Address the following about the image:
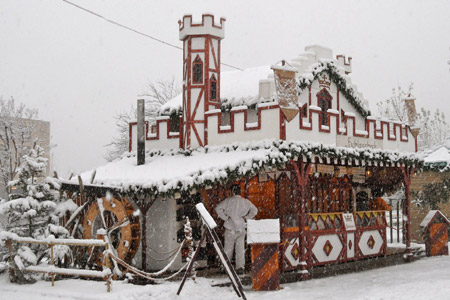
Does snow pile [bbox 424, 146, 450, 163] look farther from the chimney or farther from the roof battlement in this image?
the chimney

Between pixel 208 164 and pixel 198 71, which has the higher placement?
pixel 198 71

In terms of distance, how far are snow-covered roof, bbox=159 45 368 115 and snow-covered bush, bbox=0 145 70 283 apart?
5.30 meters

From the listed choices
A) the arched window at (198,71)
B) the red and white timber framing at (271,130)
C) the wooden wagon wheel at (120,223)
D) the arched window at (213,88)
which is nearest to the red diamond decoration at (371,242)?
the red and white timber framing at (271,130)

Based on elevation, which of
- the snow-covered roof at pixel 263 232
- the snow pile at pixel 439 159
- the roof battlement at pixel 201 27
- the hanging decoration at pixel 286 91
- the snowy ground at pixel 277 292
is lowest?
the snowy ground at pixel 277 292

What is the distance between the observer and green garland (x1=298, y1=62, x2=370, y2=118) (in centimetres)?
1542

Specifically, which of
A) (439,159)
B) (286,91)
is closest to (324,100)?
(286,91)

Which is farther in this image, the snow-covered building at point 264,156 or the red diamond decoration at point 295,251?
the red diamond decoration at point 295,251

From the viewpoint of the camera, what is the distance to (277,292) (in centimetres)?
1145

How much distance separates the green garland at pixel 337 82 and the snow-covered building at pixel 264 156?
3 centimetres

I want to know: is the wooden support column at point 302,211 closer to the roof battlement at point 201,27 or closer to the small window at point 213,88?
the small window at point 213,88

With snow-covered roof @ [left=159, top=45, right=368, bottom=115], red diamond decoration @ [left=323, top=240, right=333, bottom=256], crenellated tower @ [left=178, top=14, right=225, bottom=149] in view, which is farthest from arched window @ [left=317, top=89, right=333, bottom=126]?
red diamond decoration @ [left=323, top=240, right=333, bottom=256]

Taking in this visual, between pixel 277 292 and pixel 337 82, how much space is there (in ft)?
24.9

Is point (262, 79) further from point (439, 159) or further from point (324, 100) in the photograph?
point (439, 159)

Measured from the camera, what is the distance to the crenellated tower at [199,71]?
15.7 m
